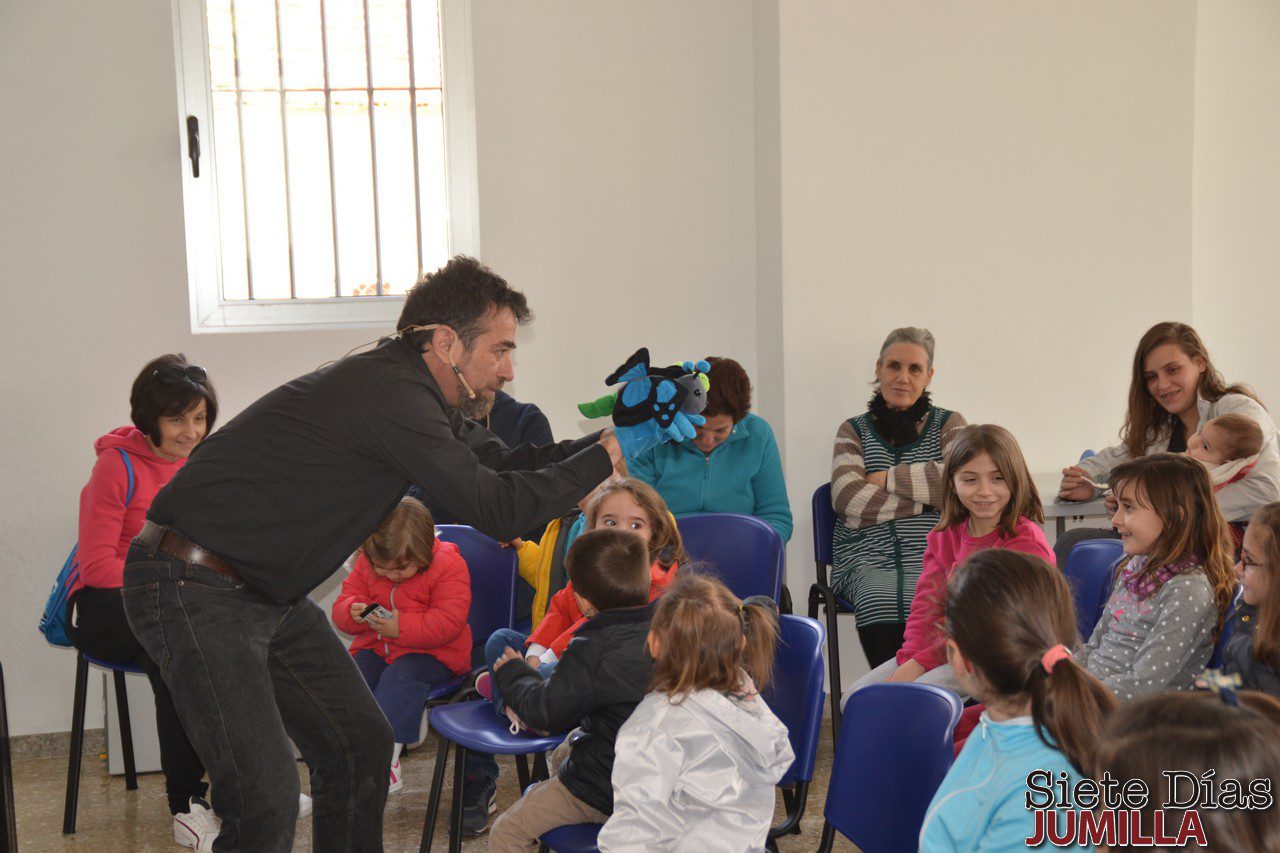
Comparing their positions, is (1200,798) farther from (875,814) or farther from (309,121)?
(309,121)

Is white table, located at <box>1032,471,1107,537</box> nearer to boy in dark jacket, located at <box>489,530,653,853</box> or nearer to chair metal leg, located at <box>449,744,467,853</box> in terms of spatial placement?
boy in dark jacket, located at <box>489,530,653,853</box>

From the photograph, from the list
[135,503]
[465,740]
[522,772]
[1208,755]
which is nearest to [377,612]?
[522,772]

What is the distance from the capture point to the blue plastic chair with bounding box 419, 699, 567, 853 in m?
2.38

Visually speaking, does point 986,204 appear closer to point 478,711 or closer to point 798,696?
point 798,696

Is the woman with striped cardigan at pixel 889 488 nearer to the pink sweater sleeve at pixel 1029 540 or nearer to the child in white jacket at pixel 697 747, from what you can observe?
the pink sweater sleeve at pixel 1029 540

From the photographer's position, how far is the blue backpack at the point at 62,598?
3400 millimetres

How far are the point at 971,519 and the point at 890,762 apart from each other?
1.16 metres

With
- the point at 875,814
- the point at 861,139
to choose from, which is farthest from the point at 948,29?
the point at 875,814

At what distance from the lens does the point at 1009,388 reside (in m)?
4.13

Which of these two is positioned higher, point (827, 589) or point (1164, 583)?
point (1164, 583)

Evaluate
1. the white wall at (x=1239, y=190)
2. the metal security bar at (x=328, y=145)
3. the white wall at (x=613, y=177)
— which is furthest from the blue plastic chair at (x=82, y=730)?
the white wall at (x=1239, y=190)

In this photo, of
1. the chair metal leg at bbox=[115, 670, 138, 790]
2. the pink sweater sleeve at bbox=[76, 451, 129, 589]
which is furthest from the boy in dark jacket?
the chair metal leg at bbox=[115, 670, 138, 790]

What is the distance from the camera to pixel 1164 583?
231cm

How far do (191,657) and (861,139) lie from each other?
2917 mm
